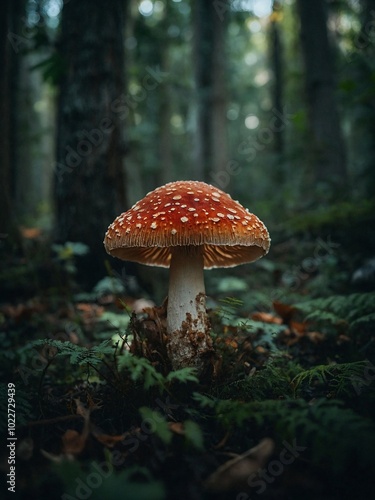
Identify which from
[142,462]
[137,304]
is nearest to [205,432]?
[142,462]

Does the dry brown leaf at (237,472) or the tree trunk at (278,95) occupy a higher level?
the tree trunk at (278,95)

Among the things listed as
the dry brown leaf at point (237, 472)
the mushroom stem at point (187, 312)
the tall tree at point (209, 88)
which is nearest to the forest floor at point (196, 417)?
the dry brown leaf at point (237, 472)

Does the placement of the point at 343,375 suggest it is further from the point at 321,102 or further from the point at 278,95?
the point at 278,95

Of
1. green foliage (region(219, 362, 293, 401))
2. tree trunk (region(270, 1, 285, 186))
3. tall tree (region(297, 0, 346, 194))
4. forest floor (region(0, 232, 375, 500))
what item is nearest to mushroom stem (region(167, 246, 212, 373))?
forest floor (region(0, 232, 375, 500))

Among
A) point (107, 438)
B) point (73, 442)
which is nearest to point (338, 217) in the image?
point (107, 438)

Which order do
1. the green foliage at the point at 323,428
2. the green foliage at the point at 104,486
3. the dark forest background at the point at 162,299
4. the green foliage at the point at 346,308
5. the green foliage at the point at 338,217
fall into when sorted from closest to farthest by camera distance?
the green foliage at the point at 104,486, the green foliage at the point at 323,428, the dark forest background at the point at 162,299, the green foliage at the point at 346,308, the green foliage at the point at 338,217

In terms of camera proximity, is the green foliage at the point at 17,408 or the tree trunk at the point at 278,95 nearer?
the green foliage at the point at 17,408

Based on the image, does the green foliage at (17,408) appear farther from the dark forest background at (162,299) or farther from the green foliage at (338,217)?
the green foliage at (338,217)
